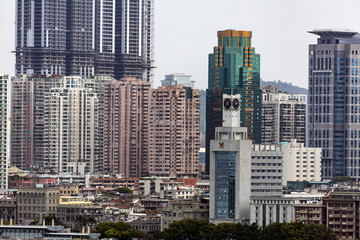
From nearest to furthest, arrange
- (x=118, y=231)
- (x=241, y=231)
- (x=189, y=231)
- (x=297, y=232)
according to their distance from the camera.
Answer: (x=297, y=232)
(x=241, y=231)
(x=189, y=231)
(x=118, y=231)

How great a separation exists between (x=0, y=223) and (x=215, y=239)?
30311mm

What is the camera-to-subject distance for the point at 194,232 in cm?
18112

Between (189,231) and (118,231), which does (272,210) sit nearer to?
(189,231)

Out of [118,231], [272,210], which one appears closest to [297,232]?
[272,210]

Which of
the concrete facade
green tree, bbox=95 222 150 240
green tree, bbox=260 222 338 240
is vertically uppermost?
the concrete facade

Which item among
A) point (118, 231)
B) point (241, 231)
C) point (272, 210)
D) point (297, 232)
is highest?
point (272, 210)

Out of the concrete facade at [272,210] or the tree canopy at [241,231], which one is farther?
the concrete facade at [272,210]

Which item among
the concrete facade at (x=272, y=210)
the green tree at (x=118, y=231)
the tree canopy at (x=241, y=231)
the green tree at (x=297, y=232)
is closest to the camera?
the green tree at (x=297, y=232)

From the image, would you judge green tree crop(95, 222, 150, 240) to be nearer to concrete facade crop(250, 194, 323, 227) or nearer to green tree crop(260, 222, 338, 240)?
concrete facade crop(250, 194, 323, 227)

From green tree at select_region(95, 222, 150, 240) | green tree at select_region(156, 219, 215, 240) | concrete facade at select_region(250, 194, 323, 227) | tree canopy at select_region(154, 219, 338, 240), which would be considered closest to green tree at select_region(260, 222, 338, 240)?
tree canopy at select_region(154, 219, 338, 240)

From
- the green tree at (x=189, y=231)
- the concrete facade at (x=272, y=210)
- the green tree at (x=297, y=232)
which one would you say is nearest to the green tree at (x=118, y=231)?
the green tree at (x=189, y=231)

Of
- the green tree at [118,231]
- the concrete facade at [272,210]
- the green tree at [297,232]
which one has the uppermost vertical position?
the concrete facade at [272,210]

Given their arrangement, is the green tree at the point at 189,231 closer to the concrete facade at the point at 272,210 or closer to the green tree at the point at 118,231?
the green tree at the point at 118,231

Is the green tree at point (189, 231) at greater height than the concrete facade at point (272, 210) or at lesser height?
lesser
